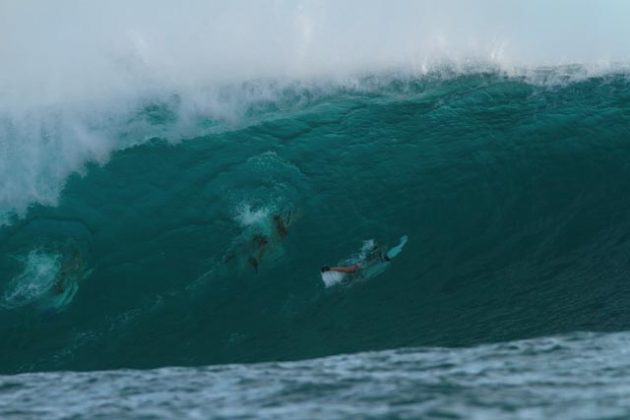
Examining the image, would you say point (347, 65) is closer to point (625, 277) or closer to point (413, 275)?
point (413, 275)

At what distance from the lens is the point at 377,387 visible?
6.27 metres

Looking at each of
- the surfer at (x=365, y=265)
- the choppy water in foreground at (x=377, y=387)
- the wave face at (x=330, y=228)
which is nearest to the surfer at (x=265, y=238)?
the wave face at (x=330, y=228)

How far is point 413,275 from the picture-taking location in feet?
37.1

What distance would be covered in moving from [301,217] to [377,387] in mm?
6147

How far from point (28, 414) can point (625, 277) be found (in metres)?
8.14

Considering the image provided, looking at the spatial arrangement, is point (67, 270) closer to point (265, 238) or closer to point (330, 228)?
point (265, 238)

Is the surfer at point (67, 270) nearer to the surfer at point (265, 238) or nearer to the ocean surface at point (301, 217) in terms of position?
the ocean surface at point (301, 217)

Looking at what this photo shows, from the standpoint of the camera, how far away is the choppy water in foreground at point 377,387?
5562mm

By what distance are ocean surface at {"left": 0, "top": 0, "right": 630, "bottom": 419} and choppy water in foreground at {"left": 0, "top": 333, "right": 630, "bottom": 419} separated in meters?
0.05

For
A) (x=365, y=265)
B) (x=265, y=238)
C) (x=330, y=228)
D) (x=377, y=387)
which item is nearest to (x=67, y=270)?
(x=265, y=238)

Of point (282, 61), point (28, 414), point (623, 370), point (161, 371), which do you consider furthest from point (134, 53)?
point (623, 370)

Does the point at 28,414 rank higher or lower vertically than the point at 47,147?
lower

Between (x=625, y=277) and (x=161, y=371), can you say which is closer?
(x=161, y=371)

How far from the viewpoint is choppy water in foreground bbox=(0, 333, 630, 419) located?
18.2ft
